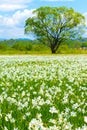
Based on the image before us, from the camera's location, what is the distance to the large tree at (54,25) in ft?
291

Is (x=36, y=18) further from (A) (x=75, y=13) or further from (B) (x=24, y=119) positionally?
(B) (x=24, y=119)

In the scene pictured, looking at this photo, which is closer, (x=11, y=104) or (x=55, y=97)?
(x=11, y=104)

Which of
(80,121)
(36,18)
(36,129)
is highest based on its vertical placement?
(36,18)

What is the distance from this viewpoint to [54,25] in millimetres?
90250

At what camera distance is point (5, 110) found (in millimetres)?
7141

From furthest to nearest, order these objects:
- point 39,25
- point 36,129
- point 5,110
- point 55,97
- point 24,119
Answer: point 39,25, point 55,97, point 5,110, point 24,119, point 36,129

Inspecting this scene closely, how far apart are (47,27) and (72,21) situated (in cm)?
668

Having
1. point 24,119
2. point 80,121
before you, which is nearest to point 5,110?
point 24,119

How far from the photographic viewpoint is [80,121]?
20.7ft

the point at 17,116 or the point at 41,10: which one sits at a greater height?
the point at 41,10

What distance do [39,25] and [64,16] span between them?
24.8ft

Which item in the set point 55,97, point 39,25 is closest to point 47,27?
point 39,25

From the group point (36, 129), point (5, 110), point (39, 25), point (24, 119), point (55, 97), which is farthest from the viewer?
point (39, 25)

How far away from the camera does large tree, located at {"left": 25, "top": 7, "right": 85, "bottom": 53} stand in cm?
8869
